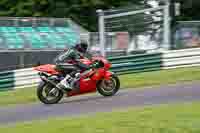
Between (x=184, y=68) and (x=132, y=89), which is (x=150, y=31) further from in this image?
(x=132, y=89)

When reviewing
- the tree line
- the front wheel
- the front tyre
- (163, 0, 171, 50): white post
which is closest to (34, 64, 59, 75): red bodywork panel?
the front tyre

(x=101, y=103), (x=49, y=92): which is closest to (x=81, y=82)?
(x=49, y=92)

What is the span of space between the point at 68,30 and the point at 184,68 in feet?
54.3

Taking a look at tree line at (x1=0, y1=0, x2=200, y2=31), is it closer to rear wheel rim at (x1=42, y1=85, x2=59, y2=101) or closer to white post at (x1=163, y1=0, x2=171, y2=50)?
white post at (x1=163, y1=0, x2=171, y2=50)

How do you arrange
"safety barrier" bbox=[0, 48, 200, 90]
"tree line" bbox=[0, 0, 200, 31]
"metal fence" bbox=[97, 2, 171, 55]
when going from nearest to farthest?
1. "safety barrier" bbox=[0, 48, 200, 90]
2. "metal fence" bbox=[97, 2, 171, 55]
3. "tree line" bbox=[0, 0, 200, 31]

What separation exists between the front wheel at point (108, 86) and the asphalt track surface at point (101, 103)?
18 centimetres

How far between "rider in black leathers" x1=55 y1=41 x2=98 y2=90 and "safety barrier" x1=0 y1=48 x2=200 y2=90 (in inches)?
240

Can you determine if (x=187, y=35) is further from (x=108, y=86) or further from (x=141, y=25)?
(x=108, y=86)

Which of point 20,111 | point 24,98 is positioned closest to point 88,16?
point 24,98

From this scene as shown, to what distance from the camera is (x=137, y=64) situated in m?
20.1

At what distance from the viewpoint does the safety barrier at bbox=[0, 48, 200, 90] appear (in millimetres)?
19906

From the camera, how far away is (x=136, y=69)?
790 inches

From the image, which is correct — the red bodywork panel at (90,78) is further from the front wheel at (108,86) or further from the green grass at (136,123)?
the green grass at (136,123)

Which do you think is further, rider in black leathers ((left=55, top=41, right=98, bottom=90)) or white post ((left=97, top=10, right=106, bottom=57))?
white post ((left=97, top=10, right=106, bottom=57))
